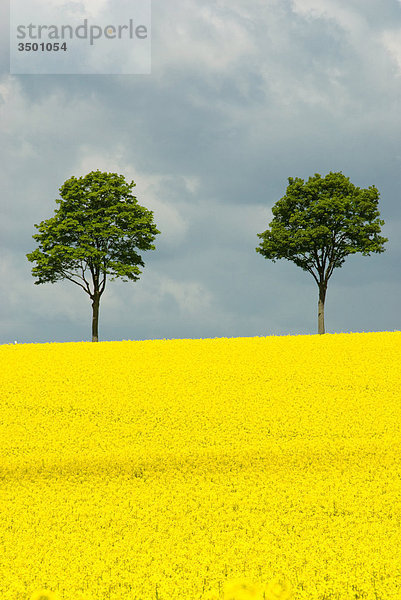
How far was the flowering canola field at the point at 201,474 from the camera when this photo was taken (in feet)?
31.9

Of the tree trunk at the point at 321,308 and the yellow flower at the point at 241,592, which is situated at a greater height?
the tree trunk at the point at 321,308

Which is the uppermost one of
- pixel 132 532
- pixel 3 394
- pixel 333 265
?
pixel 333 265

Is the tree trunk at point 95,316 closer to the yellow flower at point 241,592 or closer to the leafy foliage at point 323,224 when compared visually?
the leafy foliage at point 323,224

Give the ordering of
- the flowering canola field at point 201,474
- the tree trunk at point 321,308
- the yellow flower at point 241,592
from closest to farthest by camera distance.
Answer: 1. the yellow flower at point 241,592
2. the flowering canola field at point 201,474
3. the tree trunk at point 321,308

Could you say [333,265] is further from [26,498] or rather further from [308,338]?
[26,498]

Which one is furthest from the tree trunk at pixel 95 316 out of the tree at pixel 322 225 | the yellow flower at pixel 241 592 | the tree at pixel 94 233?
the yellow flower at pixel 241 592

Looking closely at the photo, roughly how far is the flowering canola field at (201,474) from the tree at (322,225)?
14885 millimetres

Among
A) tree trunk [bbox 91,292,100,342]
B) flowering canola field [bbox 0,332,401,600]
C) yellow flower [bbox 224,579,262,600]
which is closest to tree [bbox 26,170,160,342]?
tree trunk [bbox 91,292,100,342]

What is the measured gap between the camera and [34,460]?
676 inches

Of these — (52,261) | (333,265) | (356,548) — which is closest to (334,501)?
(356,548)

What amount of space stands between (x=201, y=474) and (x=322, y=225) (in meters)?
31.6

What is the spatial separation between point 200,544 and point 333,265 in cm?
3609

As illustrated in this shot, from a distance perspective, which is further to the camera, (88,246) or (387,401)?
(88,246)

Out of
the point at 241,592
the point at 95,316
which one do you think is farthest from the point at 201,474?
the point at 95,316
